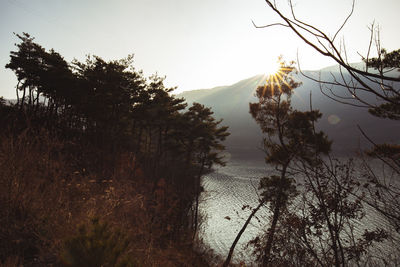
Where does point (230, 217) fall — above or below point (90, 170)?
below

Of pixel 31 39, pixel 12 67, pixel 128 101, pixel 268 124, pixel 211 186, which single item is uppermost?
pixel 31 39

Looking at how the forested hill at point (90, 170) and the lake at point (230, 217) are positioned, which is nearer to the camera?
the forested hill at point (90, 170)

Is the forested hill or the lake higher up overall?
the forested hill

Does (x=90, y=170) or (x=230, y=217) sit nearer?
(x=90, y=170)

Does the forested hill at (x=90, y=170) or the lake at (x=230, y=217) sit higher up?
the forested hill at (x=90, y=170)

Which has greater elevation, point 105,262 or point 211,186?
point 105,262

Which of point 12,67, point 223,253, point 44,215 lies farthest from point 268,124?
point 12,67

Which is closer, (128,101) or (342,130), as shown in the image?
(128,101)

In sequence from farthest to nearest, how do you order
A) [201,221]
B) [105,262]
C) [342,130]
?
[342,130] → [201,221] → [105,262]

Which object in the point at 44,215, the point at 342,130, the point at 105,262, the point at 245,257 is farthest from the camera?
the point at 342,130

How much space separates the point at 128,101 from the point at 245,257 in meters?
19.2

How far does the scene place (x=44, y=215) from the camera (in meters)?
4.11

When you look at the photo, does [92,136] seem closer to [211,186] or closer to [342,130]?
[211,186]

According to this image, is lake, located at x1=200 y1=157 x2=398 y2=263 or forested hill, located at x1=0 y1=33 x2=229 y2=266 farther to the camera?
lake, located at x1=200 y1=157 x2=398 y2=263
